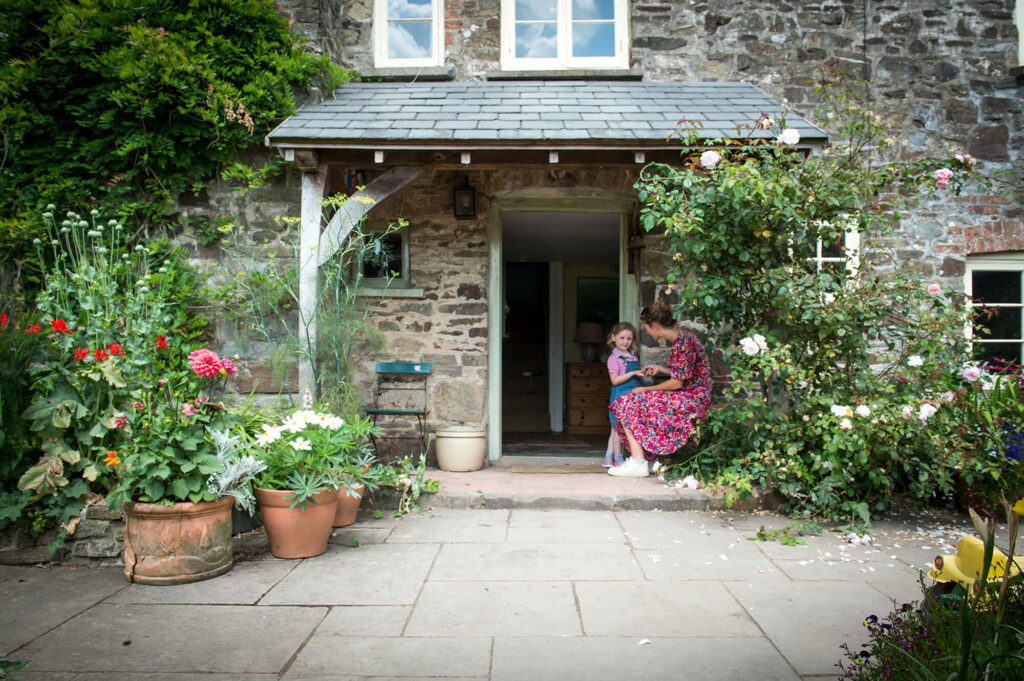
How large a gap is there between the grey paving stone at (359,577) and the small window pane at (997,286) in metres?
5.43

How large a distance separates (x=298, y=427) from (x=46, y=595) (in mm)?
1320

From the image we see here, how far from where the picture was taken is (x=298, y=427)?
143 inches

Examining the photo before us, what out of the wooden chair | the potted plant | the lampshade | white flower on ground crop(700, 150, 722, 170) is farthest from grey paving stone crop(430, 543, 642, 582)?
the lampshade

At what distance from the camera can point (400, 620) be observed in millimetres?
2791

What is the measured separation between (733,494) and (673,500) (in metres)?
0.46

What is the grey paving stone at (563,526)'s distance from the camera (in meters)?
3.92

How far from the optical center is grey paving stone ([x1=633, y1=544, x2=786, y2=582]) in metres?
3.31

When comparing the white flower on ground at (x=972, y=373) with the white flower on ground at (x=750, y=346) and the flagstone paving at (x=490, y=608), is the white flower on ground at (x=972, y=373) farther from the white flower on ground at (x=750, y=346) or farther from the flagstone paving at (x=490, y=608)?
the white flower on ground at (x=750, y=346)

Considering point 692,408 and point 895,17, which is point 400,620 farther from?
point 895,17

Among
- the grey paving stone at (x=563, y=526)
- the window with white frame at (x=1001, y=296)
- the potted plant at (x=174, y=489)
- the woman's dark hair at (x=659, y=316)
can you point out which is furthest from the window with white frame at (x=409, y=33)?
the window with white frame at (x=1001, y=296)

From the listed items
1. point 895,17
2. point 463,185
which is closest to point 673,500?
point 463,185

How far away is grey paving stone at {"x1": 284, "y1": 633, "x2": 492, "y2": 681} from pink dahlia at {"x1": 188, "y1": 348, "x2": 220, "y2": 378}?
1368 millimetres

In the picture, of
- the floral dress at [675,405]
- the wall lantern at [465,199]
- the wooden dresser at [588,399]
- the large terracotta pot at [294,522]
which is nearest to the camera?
the large terracotta pot at [294,522]

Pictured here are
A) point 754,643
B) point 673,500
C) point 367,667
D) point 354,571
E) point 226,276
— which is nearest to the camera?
point 367,667
